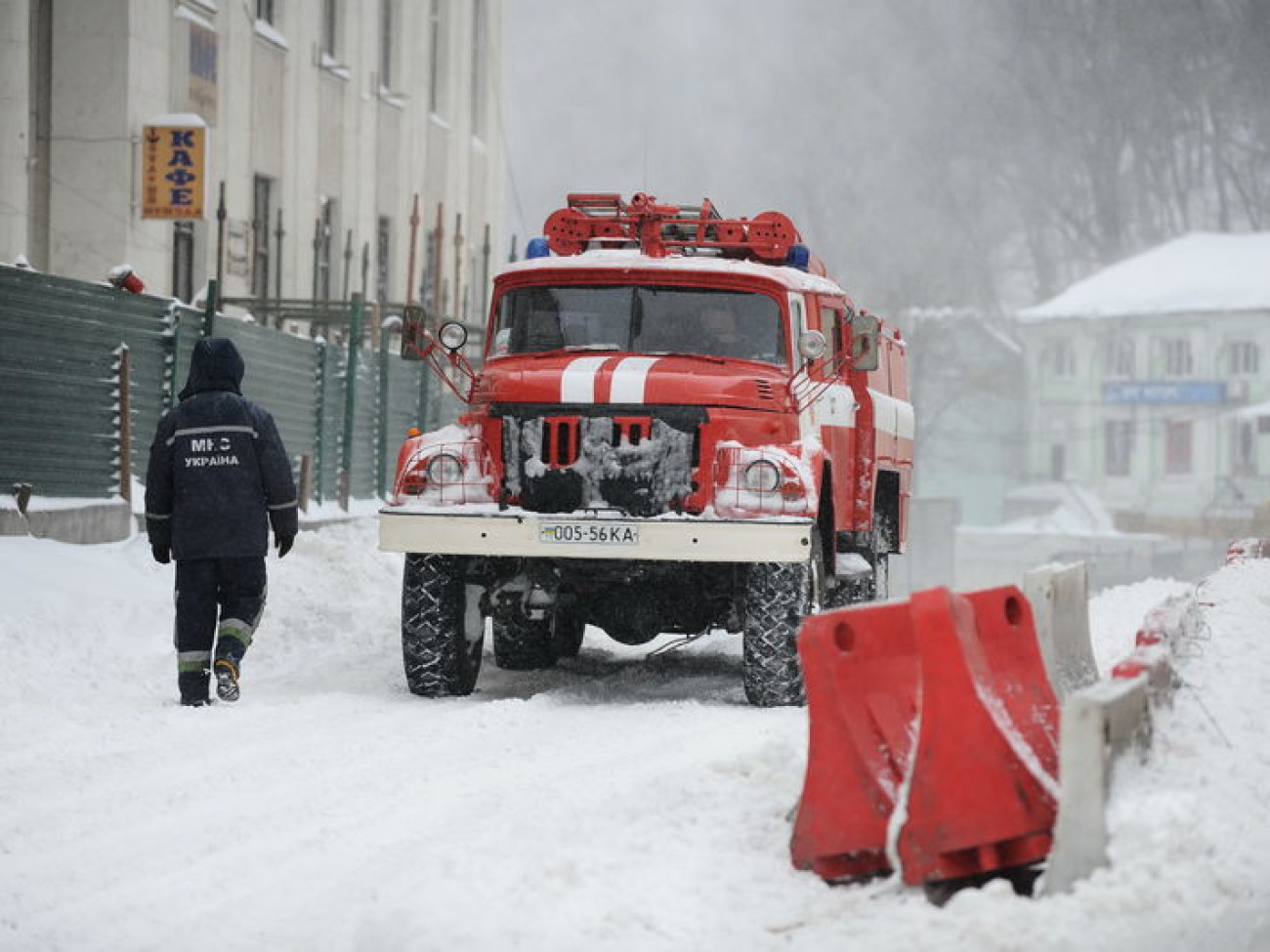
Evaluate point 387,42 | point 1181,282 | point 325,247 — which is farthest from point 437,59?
point 1181,282

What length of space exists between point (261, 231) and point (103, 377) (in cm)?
1183

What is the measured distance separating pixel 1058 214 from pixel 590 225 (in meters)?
76.9

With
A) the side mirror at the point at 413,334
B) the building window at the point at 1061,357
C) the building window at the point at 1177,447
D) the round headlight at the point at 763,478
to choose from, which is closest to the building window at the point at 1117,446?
the building window at the point at 1177,447

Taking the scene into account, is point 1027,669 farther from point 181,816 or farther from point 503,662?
point 503,662

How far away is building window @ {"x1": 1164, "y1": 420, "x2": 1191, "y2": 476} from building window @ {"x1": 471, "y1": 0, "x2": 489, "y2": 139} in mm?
45100

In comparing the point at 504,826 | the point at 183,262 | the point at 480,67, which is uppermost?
the point at 480,67

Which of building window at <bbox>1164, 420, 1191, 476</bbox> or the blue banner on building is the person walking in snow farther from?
building window at <bbox>1164, 420, 1191, 476</bbox>

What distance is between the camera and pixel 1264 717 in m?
7.20

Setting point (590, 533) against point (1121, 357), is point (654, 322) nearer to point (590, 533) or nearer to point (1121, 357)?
point (590, 533)

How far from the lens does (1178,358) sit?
77500 mm

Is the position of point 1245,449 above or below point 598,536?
above

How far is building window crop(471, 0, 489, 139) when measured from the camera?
125 feet

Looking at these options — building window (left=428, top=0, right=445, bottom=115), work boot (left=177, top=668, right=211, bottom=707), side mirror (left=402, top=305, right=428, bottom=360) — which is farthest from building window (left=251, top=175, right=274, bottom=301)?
work boot (left=177, top=668, right=211, bottom=707)

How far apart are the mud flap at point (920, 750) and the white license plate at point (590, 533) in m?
3.71
